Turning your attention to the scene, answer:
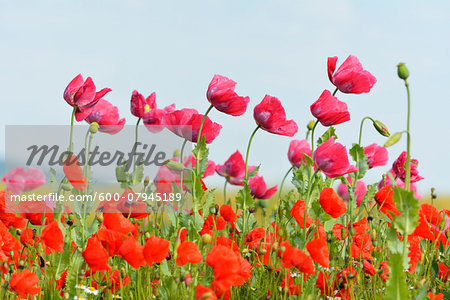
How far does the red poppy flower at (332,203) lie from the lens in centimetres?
209

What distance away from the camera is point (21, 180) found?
2988 millimetres

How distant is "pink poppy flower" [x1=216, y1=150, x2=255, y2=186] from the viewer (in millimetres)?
3125

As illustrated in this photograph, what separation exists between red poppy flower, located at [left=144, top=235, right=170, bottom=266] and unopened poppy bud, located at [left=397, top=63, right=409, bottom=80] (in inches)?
37.1

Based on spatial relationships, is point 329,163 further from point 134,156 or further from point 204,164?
point 134,156

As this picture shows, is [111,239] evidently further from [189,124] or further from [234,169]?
[234,169]

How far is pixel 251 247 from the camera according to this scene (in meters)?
2.54

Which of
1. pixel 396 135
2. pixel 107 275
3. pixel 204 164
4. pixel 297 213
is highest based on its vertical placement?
pixel 396 135

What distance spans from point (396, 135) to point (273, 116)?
0.79 meters

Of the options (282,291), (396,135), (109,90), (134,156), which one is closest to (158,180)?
(134,156)

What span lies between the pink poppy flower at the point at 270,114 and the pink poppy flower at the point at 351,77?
0.33m

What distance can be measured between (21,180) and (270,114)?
4.94ft

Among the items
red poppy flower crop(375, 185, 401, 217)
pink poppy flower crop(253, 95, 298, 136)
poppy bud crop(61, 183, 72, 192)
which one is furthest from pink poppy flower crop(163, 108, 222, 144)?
red poppy flower crop(375, 185, 401, 217)

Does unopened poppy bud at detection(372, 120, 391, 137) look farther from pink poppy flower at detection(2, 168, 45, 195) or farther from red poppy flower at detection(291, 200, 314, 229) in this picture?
pink poppy flower at detection(2, 168, 45, 195)

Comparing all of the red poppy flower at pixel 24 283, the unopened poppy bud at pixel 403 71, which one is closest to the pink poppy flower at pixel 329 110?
the unopened poppy bud at pixel 403 71
